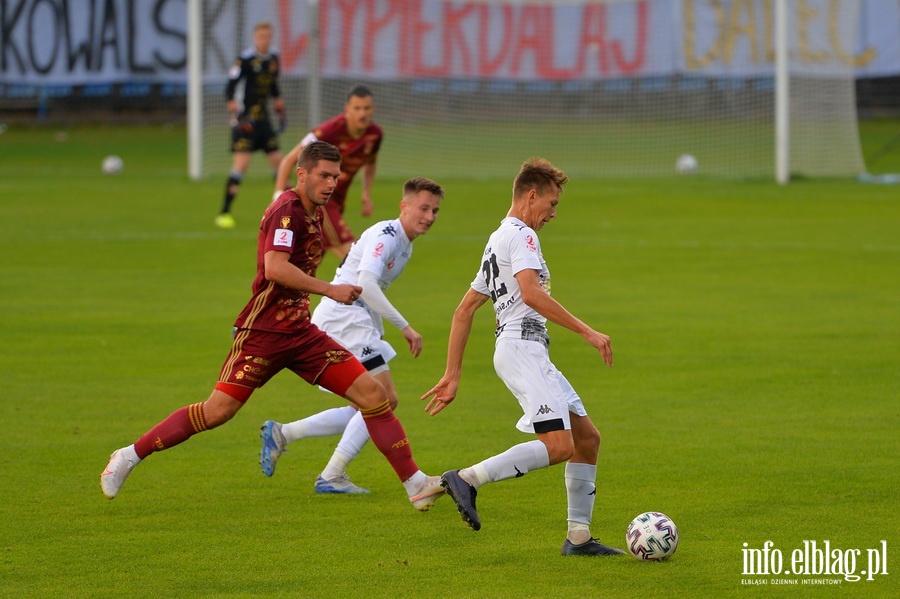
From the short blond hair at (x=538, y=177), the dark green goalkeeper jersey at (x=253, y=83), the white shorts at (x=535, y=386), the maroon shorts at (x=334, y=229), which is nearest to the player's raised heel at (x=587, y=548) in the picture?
the white shorts at (x=535, y=386)

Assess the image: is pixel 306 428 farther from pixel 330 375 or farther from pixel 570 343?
pixel 570 343

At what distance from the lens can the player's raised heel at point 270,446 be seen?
805 cm

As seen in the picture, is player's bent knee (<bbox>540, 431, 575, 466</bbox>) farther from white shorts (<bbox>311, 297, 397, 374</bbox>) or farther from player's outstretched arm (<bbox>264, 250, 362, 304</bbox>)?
white shorts (<bbox>311, 297, 397, 374</bbox>)

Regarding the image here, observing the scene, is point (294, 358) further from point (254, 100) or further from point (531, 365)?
point (254, 100)

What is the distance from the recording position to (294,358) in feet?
24.3

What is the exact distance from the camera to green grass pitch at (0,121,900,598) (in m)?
6.55

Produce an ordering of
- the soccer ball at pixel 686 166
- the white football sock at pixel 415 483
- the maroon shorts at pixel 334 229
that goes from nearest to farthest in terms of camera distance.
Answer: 1. the white football sock at pixel 415 483
2. the maroon shorts at pixel 334 229
3. the soccer ball at pixel 686 166

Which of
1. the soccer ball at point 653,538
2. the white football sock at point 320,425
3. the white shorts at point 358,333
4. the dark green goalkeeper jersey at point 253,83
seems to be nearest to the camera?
the soccer ball at point 653,538

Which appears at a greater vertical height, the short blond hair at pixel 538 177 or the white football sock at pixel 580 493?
the short blond hair at pixel 538 177

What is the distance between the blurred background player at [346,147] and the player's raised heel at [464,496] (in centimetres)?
560

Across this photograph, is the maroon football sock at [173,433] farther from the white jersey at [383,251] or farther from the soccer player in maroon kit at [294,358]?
the white jersey at [383,251]

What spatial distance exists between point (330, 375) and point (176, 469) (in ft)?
5.90

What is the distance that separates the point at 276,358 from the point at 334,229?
4948 millimetres

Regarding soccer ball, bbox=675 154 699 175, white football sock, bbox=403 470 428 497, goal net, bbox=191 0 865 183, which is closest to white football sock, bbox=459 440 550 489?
white football sock, bbox=403 470 428 497
